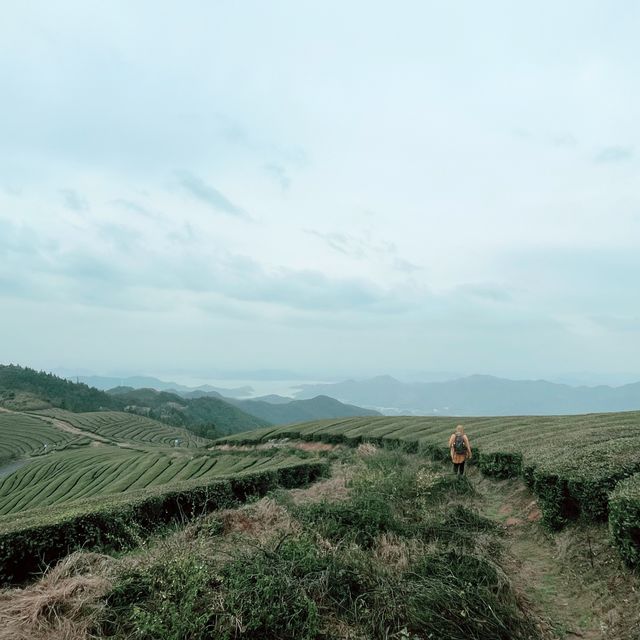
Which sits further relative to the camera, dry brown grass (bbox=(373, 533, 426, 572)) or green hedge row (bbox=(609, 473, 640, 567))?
dry brown grass (bbox=(373, 533, 426, 572))

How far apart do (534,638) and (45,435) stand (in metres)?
81.4

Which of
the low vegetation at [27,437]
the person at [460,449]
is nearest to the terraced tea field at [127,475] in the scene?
the person at [460,449]

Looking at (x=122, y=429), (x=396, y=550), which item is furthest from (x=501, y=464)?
(x=122, y=429)

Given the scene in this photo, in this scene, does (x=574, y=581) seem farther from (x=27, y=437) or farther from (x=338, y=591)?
(x=27, y=437)

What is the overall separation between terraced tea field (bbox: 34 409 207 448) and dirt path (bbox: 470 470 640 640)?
6503 centimetres

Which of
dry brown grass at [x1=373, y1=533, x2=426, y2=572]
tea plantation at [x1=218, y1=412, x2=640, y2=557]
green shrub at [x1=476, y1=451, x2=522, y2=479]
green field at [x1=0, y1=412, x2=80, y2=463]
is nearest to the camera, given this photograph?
dry brown grass at [x1=373, y1=533, x2=426, y2=572]

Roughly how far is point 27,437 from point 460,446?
75.9 m

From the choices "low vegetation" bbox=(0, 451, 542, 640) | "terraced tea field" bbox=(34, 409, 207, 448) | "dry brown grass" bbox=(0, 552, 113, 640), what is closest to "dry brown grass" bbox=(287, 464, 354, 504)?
"low vegetation" bbox=(0, 451, 542, 640)

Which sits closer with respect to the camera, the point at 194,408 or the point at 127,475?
the point at 127,475

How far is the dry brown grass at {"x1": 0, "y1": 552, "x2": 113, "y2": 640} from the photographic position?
173 inches

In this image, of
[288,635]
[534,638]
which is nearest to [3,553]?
[288,635]

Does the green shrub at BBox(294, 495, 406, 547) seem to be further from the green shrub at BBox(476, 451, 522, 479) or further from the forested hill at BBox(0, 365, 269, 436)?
the forested hill at BBox(0, 365, 269, 436)

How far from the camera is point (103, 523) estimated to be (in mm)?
7988

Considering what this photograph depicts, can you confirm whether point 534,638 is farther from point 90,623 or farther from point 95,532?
point 95,532
